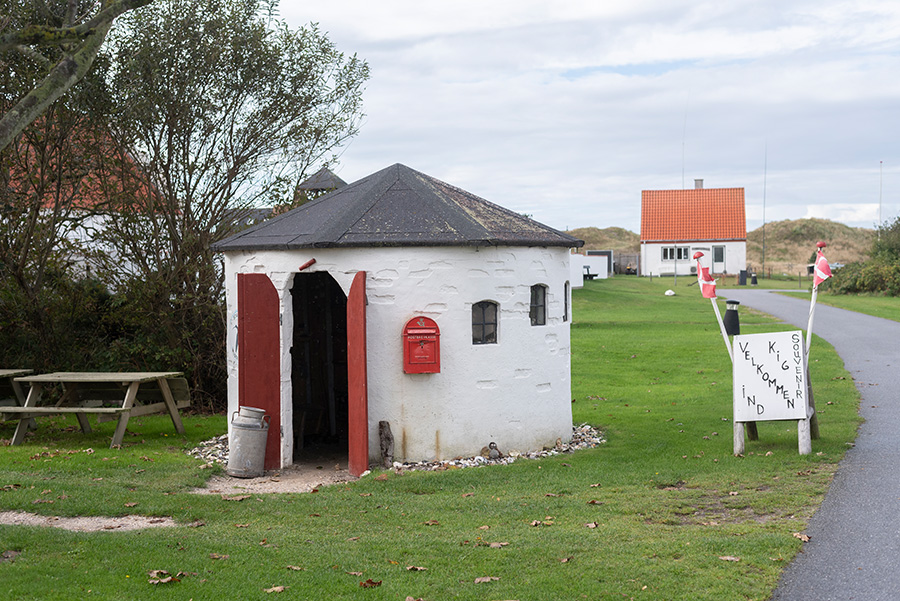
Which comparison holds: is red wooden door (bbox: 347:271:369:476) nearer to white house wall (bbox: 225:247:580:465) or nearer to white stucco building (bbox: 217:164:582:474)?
white stucco building (bbox: 217:164:582:474)

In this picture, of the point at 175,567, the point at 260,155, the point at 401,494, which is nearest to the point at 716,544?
the point at 401,494

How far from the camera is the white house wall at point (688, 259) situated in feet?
191

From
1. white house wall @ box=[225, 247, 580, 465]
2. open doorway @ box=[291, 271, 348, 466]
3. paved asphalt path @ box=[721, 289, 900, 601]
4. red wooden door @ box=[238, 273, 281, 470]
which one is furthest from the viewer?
open doorway @ box=[291, 271, 348, 466]

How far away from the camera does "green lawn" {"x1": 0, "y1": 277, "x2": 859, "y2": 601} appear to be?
5.64m

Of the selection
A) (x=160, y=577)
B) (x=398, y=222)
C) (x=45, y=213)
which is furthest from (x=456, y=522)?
(x=45, y=213)

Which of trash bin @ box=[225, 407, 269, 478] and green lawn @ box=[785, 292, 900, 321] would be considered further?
green lawn @ box=[785, 292, 900, 321]

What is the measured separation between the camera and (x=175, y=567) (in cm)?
594

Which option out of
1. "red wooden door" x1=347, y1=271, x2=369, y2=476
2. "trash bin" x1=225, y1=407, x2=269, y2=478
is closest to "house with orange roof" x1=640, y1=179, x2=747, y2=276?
"red wooden door" x1=347, y1=271, x2=369, y2=476

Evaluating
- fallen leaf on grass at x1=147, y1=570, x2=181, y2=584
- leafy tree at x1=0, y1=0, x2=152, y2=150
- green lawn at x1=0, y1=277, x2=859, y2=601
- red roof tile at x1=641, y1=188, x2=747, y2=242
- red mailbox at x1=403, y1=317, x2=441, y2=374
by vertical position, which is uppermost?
red roof tile at x1=641, y1=188, x2=747, y2=242

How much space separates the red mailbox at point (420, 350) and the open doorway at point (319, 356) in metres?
2.89

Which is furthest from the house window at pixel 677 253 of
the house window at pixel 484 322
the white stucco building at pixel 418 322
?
the house window at pixel 484 322

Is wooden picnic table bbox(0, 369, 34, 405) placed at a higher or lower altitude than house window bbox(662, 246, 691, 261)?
lower

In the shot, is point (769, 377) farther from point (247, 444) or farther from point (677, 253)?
point (677, 253)

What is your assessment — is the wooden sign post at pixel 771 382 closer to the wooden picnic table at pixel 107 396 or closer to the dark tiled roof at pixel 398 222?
the dark tiled roof at pixel 398 222
